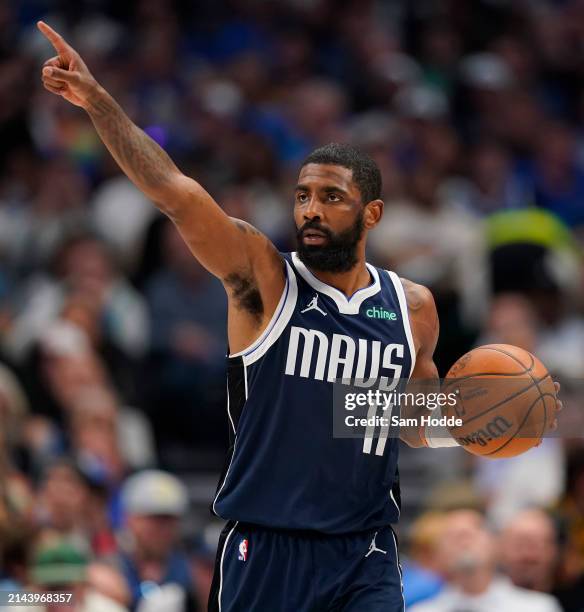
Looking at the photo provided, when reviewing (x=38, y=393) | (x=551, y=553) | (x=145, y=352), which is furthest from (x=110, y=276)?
(x=551, y=553)

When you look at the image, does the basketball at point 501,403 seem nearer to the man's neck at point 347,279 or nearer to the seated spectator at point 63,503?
the man's neck at point 347,279

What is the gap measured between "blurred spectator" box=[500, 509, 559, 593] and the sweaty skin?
2.13 m

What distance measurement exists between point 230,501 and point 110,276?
17.7 ft

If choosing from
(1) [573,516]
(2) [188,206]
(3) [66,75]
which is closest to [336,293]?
(2) [188,206]

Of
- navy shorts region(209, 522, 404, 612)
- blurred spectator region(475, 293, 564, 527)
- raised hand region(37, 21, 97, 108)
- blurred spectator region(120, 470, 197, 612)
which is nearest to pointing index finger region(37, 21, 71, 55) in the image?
raised hand region(37, 21, 97, 108)

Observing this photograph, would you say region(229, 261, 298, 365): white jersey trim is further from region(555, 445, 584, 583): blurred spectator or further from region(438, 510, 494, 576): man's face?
region(555, 445, 584, 583): blurred spectator

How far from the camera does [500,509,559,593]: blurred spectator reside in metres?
8.07

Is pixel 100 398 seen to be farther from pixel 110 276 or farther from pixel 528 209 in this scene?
pixel 528 209

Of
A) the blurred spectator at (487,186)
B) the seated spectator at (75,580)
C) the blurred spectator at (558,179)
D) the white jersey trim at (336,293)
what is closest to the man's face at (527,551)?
the seated spectator at (75,580)

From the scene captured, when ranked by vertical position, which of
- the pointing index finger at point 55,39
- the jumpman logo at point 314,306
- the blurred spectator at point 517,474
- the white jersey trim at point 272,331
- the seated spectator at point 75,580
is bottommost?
the seated spectator at point 75,580

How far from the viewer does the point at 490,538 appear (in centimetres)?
823

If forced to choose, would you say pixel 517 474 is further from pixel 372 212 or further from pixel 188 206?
pixel 188 206

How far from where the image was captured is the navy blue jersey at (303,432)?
18.6ft

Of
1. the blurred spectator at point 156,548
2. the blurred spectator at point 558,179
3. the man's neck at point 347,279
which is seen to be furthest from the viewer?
the blurred spectator at point 558,179
